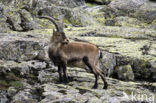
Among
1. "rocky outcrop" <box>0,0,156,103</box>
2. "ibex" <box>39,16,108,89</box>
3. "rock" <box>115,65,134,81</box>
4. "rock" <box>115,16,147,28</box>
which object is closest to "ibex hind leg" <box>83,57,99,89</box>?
"ibex" <box>39,16,108,89</box>

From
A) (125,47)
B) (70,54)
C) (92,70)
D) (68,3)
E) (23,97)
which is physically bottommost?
(23,97)

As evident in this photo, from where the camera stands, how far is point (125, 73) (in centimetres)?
1182

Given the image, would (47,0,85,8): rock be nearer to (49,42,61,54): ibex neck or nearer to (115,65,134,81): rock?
(115,65,134,81): rock

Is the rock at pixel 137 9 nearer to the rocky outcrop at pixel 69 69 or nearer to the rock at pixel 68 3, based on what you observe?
the rock at pixel 68 3

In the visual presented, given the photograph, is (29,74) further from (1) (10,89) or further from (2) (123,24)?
(2) (123,24)

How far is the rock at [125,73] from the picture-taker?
11.7 metres

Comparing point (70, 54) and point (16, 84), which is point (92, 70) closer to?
point (70, 54)

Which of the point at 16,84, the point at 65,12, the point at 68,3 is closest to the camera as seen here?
the point at 16,84

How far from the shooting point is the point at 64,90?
28.2 ft

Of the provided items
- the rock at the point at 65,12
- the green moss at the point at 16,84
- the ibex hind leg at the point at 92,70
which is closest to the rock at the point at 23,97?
the green moss at the point at 16,84

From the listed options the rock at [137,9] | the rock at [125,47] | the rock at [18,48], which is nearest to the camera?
the rock at [18,48]

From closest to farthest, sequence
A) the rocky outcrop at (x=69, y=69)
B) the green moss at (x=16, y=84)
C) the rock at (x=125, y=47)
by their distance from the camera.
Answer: the rocky outcrop at (x=69, y=69)
the green moss at (x=16, y=84)
the rock at (x=125, y=47)

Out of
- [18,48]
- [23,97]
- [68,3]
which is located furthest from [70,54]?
[68,3]

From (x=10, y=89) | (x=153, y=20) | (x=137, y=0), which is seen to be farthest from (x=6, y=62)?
(x=137, y=0)
